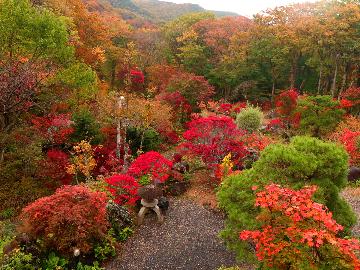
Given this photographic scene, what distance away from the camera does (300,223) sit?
595 centimetres

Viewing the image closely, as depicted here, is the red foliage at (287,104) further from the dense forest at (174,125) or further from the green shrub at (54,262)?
the green shrub at (54,262)

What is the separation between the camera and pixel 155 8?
4094 inches

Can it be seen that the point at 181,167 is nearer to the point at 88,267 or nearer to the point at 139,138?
the point at 139,138

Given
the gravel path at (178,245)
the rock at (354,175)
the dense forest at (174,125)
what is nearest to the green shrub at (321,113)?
the dense forest at (174,125)

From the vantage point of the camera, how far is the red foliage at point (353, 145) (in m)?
17.4

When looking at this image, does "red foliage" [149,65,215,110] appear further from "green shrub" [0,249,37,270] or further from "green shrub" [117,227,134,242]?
"green shrub" [0,249,37,270]

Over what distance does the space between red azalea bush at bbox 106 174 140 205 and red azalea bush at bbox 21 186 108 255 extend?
7.45 feet

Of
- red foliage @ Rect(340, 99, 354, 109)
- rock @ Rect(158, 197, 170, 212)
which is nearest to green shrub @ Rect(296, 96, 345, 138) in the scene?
red foliage @ Rect(340, 99, 354, 109)

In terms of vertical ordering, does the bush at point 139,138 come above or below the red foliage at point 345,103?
below

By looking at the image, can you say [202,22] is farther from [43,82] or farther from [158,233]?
[158,233]

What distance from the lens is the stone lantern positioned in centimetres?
1260

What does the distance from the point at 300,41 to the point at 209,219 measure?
19268 mm

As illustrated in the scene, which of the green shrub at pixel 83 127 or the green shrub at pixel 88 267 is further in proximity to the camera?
the green shrub at pixel 83 127

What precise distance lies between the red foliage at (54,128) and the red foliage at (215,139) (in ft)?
20.2
